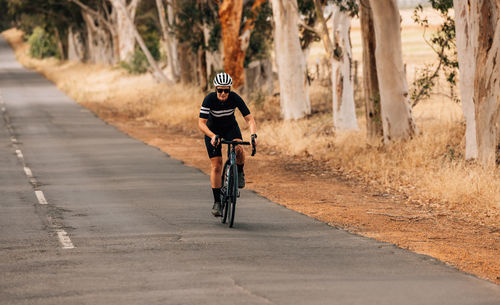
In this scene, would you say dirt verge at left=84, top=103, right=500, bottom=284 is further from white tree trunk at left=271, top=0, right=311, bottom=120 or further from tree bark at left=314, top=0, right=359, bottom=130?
white tree trunk at left=271, top=0, right=311, bottom=120

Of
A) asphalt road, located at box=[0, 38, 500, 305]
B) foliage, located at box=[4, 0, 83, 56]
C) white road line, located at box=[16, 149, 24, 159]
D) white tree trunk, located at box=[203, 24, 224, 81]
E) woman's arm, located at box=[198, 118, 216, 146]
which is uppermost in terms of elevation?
foliage, located at box=[4, 0, 83, 56]

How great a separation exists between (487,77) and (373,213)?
344 cm

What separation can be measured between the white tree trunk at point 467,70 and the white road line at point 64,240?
8.14 metres

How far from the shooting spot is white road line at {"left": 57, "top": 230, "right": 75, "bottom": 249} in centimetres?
1009

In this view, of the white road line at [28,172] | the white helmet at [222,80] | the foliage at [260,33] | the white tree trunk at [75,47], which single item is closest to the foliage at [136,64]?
the foliage at [260,33]

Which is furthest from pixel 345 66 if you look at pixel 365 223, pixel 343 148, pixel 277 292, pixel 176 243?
pixel 277 292

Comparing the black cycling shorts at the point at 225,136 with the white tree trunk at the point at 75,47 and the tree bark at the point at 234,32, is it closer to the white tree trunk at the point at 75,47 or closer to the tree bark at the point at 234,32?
the tree bark at the point at 234,32

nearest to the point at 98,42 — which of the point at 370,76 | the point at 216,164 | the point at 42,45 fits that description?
the point at 42,45

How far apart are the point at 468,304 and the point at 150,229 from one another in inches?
201

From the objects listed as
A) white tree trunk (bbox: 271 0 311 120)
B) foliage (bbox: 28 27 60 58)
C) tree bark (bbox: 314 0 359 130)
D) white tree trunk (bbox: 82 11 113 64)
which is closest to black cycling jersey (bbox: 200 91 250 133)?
tree bark (bbox: 314 0 359 130)

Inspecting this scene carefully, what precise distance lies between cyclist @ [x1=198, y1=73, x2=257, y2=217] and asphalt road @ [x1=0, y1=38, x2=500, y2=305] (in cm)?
79

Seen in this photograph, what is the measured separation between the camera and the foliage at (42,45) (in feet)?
319

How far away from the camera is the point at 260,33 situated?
34.2 metres

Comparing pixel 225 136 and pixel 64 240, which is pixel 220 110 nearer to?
pixel 225 136
